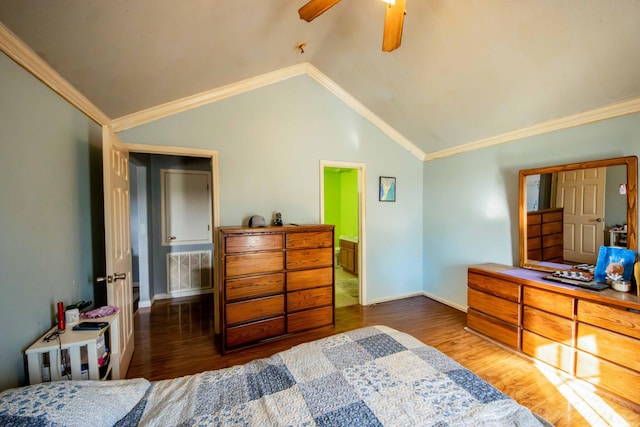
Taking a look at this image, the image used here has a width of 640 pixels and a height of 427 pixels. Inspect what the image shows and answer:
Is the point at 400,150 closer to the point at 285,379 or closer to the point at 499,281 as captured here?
the point at 499,281

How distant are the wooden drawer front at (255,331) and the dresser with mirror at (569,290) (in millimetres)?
2200

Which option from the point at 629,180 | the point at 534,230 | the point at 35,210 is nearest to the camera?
the point at 35,210

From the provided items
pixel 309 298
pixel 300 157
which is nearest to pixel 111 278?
pixel 309 298

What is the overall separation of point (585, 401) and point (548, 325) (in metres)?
0.54

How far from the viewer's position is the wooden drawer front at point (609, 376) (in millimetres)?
1746

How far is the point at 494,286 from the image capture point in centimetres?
261

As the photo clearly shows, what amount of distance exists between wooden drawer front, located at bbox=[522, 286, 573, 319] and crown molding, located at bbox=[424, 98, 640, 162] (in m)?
1.60

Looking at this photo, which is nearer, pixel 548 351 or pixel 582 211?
pixel 548 351

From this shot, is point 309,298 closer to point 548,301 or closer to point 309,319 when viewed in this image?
point 309,319

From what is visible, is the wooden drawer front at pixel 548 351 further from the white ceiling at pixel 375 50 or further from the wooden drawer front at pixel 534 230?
the white ceiling at pixel 375 50

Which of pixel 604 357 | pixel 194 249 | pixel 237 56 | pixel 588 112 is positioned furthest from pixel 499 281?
pixel 194 249

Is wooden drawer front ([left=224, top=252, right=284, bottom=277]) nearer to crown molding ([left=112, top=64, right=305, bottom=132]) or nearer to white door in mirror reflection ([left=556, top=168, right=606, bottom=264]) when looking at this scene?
crown molding ([left=112, top=64, right=305, bottom=132])

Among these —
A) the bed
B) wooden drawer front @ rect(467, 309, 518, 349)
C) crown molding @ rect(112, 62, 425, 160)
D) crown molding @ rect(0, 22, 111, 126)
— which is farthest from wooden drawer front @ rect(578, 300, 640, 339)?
crown molding @ rect(0, 22, 111, 126)

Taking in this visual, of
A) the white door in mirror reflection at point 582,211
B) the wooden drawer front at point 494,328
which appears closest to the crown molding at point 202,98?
the white door in mirror reflection at point 582,211
